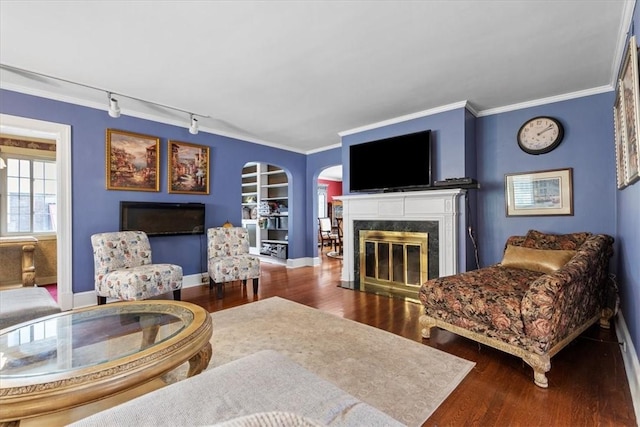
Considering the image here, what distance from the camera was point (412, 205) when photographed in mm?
3816

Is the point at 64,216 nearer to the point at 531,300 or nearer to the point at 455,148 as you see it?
the point at 531,300

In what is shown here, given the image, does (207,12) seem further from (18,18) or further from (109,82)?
(109,82)

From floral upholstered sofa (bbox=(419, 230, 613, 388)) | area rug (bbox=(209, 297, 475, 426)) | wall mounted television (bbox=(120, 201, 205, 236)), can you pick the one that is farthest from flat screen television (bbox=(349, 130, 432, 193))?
wall mounted television (bbox=(120, 201, 205, 236))

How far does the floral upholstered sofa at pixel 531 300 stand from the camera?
5.98 feet

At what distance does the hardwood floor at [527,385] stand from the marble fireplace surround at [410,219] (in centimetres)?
82

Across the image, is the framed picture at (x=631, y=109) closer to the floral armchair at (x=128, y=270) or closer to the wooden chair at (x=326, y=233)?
the floral armchair at (x=128, y=270)

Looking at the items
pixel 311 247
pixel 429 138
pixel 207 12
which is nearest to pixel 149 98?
pixel 207 12

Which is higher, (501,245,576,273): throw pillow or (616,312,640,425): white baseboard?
(501,245,576,273): throw pillow

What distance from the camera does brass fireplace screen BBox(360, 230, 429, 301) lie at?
377 cm

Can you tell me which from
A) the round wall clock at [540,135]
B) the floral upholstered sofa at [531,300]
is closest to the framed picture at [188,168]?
the floral upholstered sofa at [531,300]

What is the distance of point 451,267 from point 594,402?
1.87m

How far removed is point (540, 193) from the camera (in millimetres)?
3457

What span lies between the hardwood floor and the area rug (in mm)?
113

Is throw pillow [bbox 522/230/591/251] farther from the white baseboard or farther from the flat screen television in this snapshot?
the flat screen television
